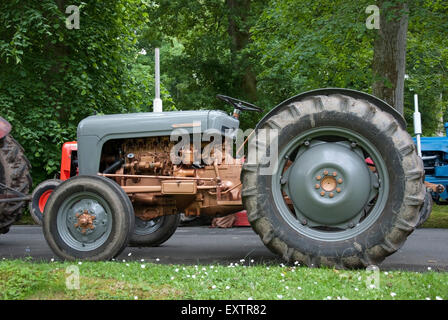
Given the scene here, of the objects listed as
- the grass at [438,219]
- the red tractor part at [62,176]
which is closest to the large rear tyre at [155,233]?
the red tractor part at [62,176]

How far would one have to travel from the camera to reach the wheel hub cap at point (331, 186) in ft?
15.7

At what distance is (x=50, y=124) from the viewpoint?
1241 cm

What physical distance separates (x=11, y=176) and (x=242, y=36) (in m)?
14.4

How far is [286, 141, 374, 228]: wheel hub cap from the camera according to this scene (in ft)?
15.7

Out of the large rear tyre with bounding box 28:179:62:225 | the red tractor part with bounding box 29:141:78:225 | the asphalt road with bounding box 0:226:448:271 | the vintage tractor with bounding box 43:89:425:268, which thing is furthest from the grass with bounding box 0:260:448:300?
the red tractor part with bounding box 29:141:78:225

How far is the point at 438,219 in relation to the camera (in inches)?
430

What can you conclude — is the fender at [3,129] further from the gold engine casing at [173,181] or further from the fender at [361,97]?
the fender at [361,97]

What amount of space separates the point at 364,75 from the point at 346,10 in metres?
1.84

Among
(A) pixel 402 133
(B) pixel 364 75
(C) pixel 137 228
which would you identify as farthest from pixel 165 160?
(B) pixel 364 75

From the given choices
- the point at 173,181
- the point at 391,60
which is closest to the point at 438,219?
the point at 391,60

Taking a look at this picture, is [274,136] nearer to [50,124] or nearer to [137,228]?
[137,228]

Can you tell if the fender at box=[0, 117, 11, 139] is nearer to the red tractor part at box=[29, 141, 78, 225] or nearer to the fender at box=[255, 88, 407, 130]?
the red tractor part at box=[29, 141, 78, 225]

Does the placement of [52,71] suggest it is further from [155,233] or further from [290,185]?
[290,185]

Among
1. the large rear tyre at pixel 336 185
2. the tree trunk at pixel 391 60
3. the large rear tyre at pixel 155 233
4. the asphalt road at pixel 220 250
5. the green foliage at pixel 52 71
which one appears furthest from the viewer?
the green foliage at pixel 52 71
